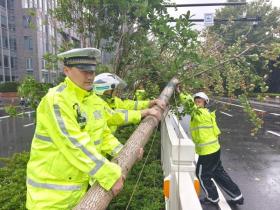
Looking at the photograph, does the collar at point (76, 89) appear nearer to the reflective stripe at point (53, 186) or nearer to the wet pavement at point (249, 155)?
the reflective stripe at point (53, 186)

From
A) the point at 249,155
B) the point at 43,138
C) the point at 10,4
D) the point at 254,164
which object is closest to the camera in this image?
the point at 43,138

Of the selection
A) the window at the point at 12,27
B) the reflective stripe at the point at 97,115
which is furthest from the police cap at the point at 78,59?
the window at the point at 12,27

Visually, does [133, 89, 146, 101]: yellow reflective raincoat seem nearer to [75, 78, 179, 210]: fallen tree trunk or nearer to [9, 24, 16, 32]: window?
[75, 78, 179, 210]: fallen tree trunk

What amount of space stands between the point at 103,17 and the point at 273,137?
9.22 metres

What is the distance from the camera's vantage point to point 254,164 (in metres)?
8.49

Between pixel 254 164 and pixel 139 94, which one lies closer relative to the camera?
pixel 139 94

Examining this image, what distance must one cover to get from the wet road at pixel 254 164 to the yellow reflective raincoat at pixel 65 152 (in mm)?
3853

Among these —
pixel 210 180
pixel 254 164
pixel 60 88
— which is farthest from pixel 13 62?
pixel 60 88

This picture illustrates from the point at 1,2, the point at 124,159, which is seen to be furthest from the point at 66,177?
the point at 1,2

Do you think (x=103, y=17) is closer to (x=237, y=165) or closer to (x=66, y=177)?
(x=66, y=177)

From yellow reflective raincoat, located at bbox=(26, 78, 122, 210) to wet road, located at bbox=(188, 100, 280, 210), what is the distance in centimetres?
385

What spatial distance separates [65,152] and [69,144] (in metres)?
0.07

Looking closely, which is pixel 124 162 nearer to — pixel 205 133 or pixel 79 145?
pixel 79 145

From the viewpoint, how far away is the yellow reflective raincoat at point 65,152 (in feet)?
6.46
